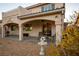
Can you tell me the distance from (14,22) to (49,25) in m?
2.38

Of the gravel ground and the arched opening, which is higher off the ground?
the arched opening

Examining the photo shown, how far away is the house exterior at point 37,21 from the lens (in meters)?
5.47

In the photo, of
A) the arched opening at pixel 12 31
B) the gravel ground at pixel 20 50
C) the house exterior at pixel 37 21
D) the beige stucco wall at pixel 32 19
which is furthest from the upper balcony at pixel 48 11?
the gravel ground at pixel 20 50

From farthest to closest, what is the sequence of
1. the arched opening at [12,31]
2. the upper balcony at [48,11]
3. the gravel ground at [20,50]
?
the arched opening at [12,31] → the upper balcony at [48,11] → the gravel ground at [20,50]

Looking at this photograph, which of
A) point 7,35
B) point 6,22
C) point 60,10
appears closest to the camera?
point 60,10

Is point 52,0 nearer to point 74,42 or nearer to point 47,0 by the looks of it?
point 47,0

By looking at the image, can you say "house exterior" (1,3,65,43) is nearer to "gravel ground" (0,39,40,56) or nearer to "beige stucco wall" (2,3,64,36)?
"beige stucco wall" (2,3,64,36)

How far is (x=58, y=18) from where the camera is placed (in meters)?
5.46

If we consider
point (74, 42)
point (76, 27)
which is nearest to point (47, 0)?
point (76, 27)

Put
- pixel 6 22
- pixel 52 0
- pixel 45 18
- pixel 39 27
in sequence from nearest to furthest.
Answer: pixel 52 0 → pixel 45 18 → pixel 39 27 → pixel 6 22

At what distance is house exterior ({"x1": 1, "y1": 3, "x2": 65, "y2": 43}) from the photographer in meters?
5.47

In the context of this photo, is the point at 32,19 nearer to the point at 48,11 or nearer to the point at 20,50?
the point at 48,11

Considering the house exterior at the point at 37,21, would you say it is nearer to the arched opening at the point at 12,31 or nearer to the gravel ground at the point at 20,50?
the arched opening at the point at 12,31

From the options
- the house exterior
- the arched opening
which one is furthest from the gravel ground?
the arched opening
